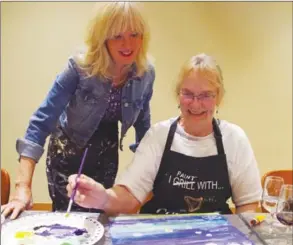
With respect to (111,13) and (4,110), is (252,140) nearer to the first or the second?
(4,110)

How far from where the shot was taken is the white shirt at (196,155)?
4.44 ft

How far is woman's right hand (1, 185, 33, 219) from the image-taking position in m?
1.16

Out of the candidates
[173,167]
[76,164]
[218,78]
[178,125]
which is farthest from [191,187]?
[76,164]

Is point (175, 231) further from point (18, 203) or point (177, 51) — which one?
point (177, 51)

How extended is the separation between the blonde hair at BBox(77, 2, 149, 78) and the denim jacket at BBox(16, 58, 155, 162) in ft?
0.12

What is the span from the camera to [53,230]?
105cm

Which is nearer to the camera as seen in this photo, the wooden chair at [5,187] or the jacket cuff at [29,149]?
the jacket cuff at [29,149]

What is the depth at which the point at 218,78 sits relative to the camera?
1.39 m

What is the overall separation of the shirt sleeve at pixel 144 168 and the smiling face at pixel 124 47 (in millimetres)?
270

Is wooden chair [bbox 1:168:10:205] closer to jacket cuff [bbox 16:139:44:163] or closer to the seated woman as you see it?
jacket cuff [bbox 16:139:44:163]

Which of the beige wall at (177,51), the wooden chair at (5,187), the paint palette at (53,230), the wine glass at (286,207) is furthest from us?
the beige wall at (177,51)

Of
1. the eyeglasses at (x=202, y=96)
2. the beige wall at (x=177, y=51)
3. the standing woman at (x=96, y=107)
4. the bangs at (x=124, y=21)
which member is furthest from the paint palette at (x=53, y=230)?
the beige wall at (x=177, y=51)

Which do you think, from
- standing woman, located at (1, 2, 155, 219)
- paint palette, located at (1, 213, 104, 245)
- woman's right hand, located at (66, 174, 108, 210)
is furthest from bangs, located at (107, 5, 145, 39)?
paint palette, located at (1, 213, 104, 245)

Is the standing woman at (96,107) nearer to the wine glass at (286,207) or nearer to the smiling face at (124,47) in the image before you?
the smiling face at (124,47)
